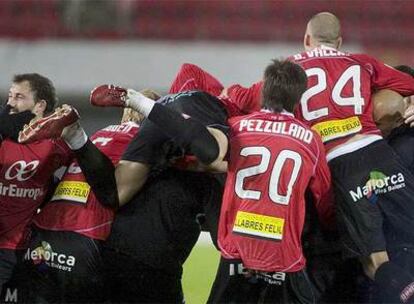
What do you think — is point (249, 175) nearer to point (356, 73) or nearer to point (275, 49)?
point (356, 73)

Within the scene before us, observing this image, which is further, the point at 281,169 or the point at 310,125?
the point at 310,125

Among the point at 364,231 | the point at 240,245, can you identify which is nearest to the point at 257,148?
the point at 240,245

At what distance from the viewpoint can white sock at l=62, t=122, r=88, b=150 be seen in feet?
13.4

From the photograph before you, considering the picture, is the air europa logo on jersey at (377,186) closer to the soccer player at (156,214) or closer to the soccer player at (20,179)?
the soccer player at (156,214)

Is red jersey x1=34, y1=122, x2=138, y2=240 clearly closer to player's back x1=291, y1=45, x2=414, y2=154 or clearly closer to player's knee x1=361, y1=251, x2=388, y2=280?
player's back x1=291, y1=45, x2=414, y2=154

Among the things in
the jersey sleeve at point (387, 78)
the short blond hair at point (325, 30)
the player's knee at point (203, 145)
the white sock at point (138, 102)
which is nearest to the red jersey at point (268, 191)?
the player's knee at point (203, 145)

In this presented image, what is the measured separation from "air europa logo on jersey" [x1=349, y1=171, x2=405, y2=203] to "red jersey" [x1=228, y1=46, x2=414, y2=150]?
0.77ft

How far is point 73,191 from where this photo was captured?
4.37 meters

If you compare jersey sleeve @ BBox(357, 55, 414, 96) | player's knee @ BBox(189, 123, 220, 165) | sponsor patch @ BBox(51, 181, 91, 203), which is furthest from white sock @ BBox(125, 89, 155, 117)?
jersey sleeve @ BBox(357, 55, 414, 96)

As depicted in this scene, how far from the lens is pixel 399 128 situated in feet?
15.8

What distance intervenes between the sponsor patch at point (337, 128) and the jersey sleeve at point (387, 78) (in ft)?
0.91

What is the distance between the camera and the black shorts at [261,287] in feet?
13.1

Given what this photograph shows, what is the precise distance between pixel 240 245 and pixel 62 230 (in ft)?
3.05

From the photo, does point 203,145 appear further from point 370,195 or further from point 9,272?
point 9,272
